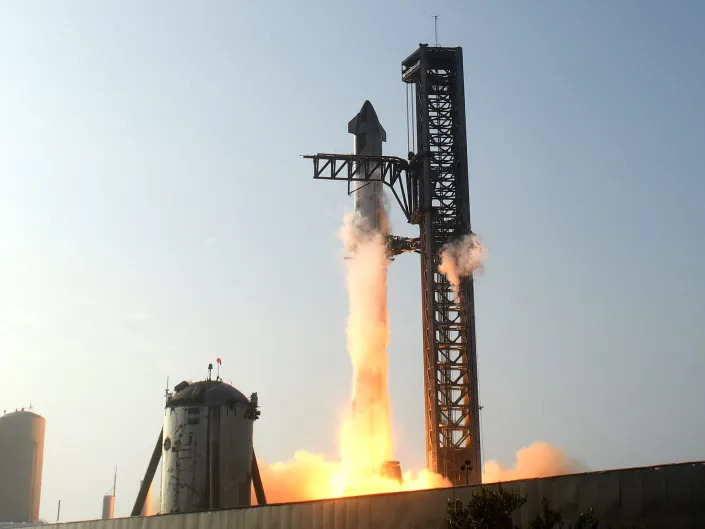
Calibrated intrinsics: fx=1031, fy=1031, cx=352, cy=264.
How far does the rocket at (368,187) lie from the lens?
70062 mm

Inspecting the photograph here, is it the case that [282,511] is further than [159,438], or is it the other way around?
[159,438]

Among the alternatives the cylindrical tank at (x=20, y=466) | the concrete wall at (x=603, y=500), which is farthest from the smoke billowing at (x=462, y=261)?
the cylindrical tank at (x=20, y=466)

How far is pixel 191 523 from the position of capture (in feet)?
153

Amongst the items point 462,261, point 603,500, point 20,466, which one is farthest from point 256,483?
point 20,466

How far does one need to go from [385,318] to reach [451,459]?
11013 millimetres

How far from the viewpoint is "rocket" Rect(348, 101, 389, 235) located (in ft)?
230

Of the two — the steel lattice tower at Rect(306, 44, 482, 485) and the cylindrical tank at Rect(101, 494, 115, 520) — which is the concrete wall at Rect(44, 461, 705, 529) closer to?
the steel lattice tower at Rect(306, 44, 482, 485)

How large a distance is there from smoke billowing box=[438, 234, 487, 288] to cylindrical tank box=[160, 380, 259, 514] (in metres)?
15.6

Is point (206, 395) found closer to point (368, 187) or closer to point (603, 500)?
point (368, 187)

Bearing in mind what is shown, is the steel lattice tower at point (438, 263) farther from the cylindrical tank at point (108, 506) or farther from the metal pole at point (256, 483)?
the cylindrical tank at point (108, 506)

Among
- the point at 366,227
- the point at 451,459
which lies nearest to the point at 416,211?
the point at 366,227

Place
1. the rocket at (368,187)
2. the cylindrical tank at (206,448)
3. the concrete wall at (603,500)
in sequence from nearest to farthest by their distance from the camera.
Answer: the concrete wall at (603,500) → the cylindrical tank at (206,448) → the rocket at (368,187)

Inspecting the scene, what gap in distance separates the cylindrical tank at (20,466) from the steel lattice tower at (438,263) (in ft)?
200

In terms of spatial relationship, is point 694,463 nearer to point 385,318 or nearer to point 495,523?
point 495,523
